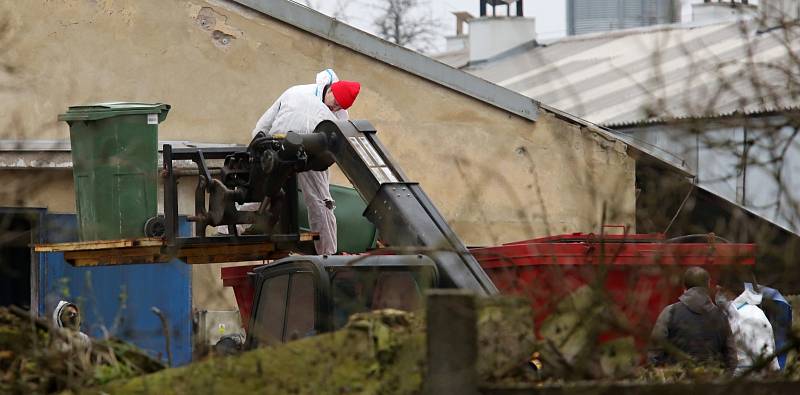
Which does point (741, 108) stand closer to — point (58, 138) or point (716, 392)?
point (716, 392)

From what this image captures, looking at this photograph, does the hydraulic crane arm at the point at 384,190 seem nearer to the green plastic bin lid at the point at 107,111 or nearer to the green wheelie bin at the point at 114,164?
the green wheelie bin at the point at 114,164

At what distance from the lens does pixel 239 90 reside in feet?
51.8

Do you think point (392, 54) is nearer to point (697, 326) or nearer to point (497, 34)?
point (697, 326)

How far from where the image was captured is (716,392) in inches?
186

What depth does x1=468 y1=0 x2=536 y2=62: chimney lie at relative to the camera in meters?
33.1

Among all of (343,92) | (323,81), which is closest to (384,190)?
(343,92)

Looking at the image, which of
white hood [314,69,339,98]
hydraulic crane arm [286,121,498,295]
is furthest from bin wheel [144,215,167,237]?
hydraulic crane arm [286,121,498,295]

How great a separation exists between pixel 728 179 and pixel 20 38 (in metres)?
10.9

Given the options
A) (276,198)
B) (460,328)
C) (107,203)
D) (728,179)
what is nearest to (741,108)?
(728,179)

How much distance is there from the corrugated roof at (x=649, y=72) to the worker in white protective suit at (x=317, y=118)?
1.47 metres

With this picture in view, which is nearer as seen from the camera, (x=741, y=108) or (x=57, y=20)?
(x=741, y=108)

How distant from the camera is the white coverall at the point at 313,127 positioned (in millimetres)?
10070

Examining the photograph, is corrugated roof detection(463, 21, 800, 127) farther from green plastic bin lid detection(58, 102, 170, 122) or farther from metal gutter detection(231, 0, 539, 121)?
green plastic bin lid detection(58, 102, 170, 122)

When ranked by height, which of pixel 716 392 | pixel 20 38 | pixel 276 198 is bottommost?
pixel 716 392
